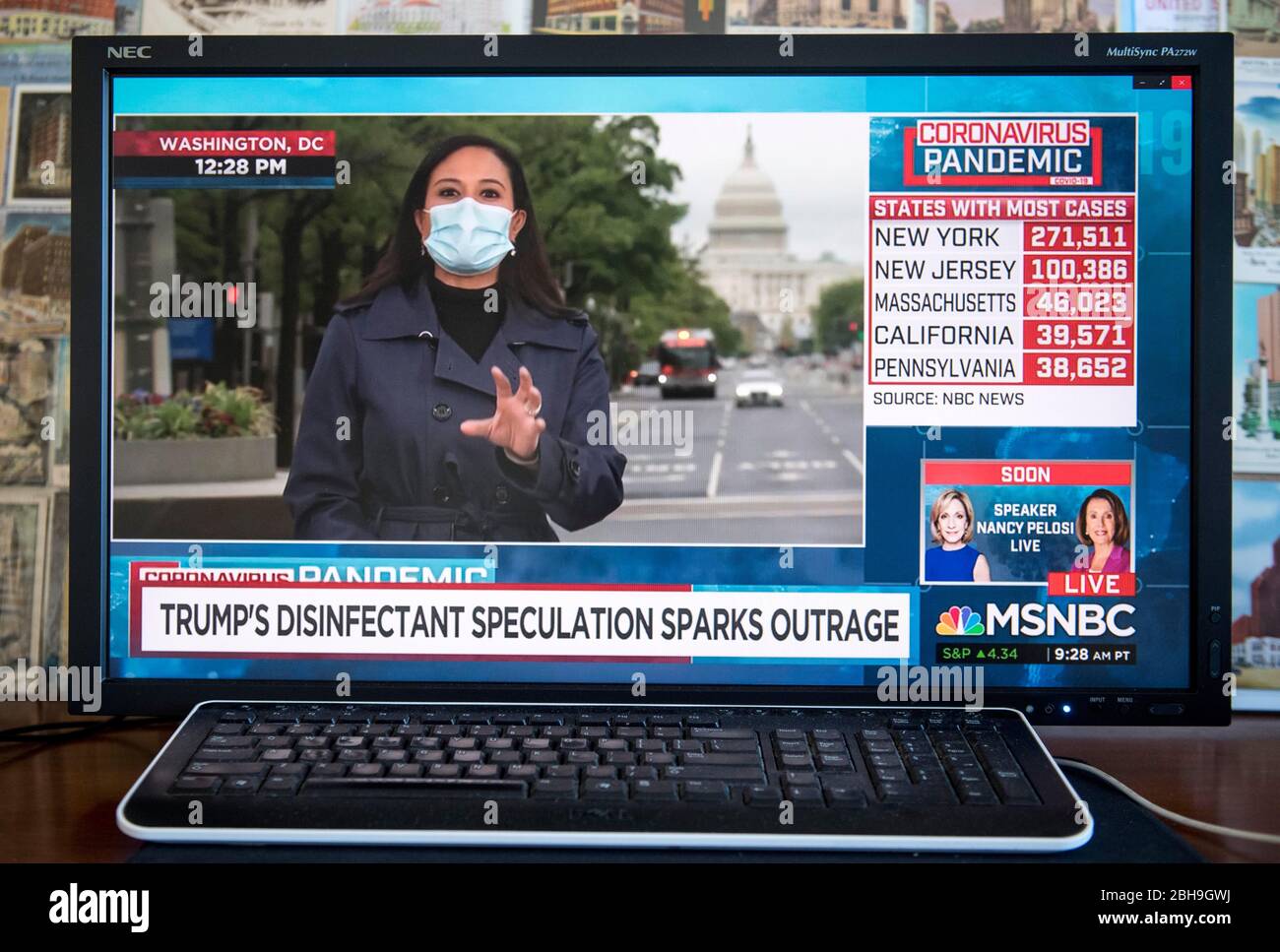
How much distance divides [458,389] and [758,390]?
26 cm

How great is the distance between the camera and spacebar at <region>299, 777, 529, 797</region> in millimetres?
812

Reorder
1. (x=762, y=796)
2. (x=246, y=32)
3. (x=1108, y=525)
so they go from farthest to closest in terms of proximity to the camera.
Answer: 1. (x=246, y=32)
2. (x=1108, y=525)
3. (x=762, y=796)

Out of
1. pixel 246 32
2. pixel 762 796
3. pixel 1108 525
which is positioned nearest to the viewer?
pixel 762 796

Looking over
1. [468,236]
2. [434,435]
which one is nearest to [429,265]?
[468,236]

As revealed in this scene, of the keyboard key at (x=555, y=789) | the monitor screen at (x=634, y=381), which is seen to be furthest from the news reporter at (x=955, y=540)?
the keyboard key at (x=555, y=789)

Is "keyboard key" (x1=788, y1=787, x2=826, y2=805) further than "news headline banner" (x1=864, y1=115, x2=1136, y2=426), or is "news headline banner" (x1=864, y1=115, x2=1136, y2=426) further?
"news headline banner" (x1=864, y1=115, x2=1136, y2=426)

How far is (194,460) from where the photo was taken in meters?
1.04

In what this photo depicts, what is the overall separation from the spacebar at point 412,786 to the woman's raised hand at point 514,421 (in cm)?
30

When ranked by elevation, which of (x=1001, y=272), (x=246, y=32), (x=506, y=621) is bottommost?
(x=506, y=621)

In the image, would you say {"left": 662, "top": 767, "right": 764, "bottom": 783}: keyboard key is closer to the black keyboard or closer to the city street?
the black keyboard

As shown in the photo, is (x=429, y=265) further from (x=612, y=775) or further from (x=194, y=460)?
(x=612, y=775)

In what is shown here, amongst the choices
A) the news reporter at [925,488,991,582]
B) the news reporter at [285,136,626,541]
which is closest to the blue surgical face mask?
the news reporter at [285,136,626,541]

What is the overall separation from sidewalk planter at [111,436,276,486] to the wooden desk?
24cm

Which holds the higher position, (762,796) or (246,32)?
(246,32)
